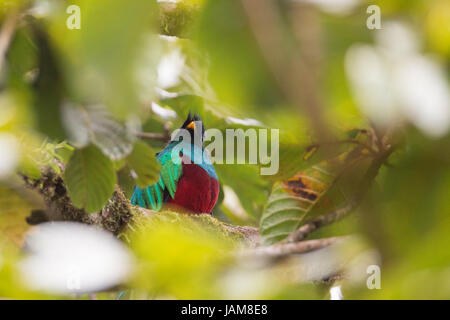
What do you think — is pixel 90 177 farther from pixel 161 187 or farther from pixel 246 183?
pixel 161 187

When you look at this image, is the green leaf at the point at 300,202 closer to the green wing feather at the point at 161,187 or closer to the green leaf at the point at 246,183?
the green leaf at the point at 246,183

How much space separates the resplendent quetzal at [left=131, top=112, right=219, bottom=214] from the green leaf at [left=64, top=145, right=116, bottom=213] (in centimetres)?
192

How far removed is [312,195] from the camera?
181cm

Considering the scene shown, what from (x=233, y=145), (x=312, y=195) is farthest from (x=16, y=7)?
(x=233, y=145)

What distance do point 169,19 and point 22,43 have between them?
1.56 ft

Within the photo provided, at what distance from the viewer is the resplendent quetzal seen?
12.3 feet

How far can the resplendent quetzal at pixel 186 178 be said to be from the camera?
12.3 ft

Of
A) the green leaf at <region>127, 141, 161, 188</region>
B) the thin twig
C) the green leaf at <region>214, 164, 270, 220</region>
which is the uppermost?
the green leaf at <region>214, 164, 270, 220</region>

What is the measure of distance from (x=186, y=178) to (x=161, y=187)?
10.2 inches

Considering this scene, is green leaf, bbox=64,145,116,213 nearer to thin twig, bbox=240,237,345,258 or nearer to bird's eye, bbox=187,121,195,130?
thin twig, bbox=240,237,345,258

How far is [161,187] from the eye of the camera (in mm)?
3836

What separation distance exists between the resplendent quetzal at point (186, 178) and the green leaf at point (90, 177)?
192cm

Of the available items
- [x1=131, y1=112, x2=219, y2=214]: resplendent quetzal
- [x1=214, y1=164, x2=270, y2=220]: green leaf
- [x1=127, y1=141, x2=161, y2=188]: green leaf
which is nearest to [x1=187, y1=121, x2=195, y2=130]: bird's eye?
[x1=131, y1=112, x2=219, y2=214]: resplendent quetzal

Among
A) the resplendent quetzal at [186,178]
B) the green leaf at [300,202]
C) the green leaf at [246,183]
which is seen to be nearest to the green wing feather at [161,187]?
the resplendent quetzal at [186,178]
